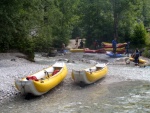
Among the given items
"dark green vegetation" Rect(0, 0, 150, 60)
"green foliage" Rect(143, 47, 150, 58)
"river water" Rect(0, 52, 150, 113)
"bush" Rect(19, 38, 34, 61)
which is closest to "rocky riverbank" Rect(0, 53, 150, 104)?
"river water" Rect(0, 52, 150, 113)

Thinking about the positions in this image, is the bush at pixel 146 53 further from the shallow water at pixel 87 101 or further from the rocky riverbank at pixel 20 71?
the shallow water at pixel 87 101

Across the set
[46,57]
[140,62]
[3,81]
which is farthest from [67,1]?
[3,81]

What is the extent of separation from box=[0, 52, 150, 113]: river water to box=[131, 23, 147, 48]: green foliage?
18.0 meters

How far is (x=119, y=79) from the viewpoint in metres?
21.3

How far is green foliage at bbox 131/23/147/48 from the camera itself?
38.4 m

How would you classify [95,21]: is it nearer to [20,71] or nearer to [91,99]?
[20,71]

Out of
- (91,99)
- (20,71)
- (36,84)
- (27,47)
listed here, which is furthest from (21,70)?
(27,47)

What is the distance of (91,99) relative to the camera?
15719 mm

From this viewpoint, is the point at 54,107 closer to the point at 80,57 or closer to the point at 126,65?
the point at 126,65

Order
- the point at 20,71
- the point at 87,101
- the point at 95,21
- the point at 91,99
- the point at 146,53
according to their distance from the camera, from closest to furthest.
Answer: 1. the point at 87,101
2. the point at 91,99
3. the point at 20,71
4. the point at 146,53
5. the point at 95,21

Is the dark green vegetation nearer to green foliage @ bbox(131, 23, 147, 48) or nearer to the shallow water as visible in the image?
green foliage @ bbox(131, 23, 147, 48)

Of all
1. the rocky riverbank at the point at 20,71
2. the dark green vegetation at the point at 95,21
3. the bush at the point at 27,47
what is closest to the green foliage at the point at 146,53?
the dark green vegetation at the point at 95,21

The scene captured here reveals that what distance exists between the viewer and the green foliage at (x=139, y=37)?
1512 inches

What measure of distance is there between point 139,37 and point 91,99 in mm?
24665
